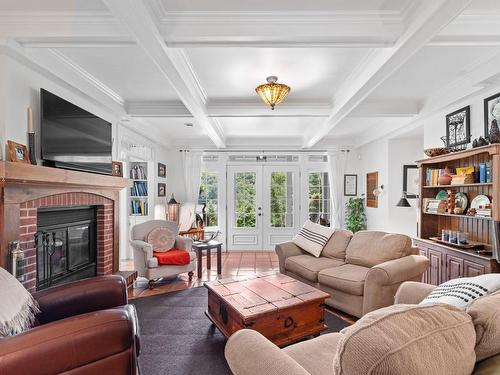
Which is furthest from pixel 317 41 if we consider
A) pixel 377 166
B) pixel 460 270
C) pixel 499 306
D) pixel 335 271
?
pixel 377 166

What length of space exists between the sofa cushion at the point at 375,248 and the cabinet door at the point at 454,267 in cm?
42

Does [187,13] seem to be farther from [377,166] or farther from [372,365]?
[377,166]

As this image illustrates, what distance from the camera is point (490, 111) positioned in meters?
2.95

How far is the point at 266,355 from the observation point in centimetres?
111

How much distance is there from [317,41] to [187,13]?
928mm

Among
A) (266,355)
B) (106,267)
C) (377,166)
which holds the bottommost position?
(106,267)

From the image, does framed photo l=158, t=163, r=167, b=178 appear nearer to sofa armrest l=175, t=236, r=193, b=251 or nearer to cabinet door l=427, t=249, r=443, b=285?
sofa armrest l=175, t=236, r=193, b=251

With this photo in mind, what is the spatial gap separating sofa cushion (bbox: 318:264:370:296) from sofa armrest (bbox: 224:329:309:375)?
1887 millimetres

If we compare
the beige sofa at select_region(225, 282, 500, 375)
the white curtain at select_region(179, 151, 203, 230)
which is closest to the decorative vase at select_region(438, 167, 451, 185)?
the beige sofa at select_region(225, 282, 500, 375)

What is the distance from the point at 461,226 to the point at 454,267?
2.23ft

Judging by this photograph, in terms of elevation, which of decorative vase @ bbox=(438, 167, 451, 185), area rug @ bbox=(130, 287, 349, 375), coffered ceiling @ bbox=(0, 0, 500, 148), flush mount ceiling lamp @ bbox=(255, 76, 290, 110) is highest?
coffered ceiling @ bbox=(0, 0, 500, 148)

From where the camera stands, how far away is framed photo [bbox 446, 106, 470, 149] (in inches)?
129

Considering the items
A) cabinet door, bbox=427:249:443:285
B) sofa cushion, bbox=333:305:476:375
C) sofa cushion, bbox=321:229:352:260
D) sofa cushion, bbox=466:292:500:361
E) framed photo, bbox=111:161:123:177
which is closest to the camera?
sofa cushion, bbox=333:305:476:375

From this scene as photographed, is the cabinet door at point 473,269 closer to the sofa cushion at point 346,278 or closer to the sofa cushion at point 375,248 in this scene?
the sofa cushion at point 375,248
